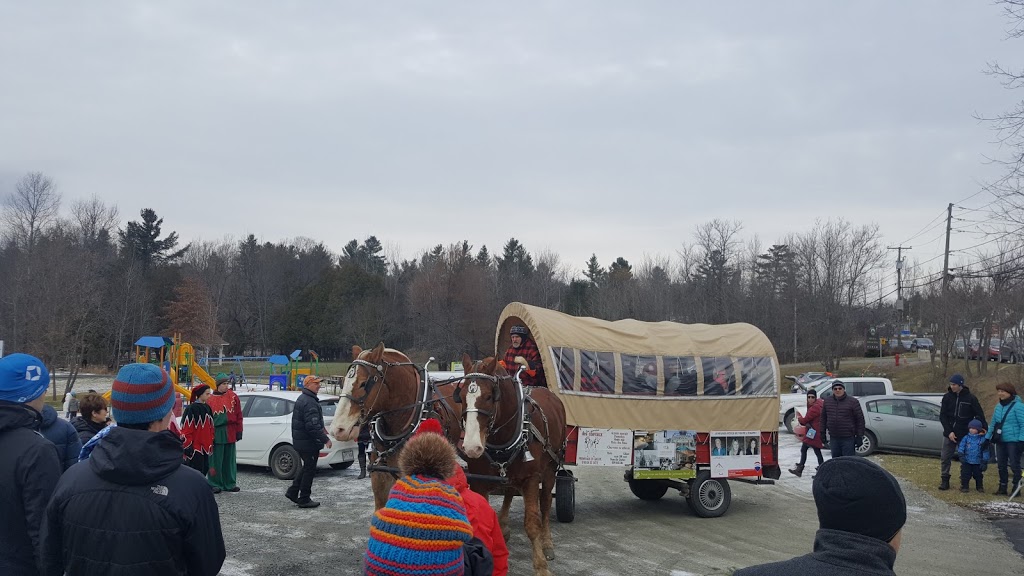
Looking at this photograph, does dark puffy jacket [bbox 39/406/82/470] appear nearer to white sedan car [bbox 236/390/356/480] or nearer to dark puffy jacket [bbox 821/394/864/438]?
white sedan car [bbox 236/390/356/480]

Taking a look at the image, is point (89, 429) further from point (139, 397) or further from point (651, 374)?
point (651, 374)

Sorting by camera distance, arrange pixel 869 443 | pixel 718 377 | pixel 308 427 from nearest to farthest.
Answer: pixel 308 427 < pixel 718 377 < pixel 869 443

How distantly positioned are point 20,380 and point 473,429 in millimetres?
4127

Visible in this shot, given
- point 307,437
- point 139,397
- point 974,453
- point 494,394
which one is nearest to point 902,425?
point 974,453

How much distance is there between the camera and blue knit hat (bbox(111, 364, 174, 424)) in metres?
2.89

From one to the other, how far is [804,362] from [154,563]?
→ 173 ft

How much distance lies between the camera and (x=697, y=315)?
5191 cm

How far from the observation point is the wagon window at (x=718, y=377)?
1060 cm

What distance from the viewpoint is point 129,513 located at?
273 cm

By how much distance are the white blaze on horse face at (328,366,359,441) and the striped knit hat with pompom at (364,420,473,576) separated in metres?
4.53

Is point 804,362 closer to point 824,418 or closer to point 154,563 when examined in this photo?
point 824,418

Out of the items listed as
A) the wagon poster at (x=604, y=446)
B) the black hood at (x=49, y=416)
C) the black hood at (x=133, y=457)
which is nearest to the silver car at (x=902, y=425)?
the wagon poster at (x=604, y=446)

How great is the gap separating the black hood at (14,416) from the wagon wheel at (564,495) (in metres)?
7.21

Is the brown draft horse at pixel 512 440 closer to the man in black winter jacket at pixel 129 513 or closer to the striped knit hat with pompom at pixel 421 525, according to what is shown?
the striped knit hat with pompom at pixel 421 525
